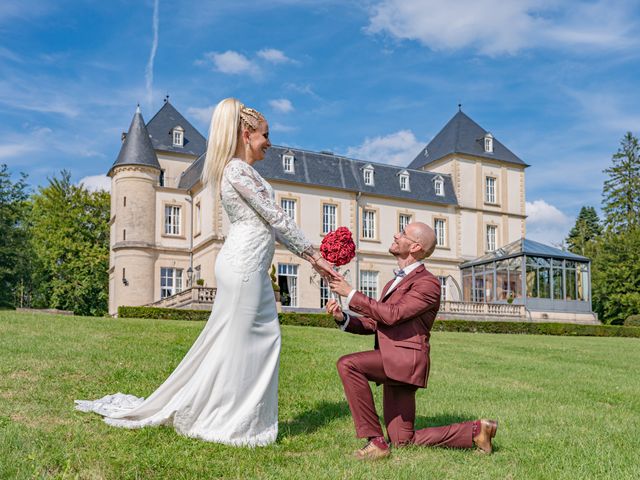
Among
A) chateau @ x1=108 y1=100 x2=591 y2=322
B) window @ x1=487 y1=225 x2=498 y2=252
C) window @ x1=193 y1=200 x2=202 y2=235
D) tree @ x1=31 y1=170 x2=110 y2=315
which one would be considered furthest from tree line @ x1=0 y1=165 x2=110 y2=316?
window @ x1=487 y1=225 x2=498 y2=252

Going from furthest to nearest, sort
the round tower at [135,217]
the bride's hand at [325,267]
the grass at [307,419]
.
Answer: the round tower at [135,217] < the bride's hand at [325,267] < the grass at [307,419]

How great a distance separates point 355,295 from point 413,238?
1.94 feet

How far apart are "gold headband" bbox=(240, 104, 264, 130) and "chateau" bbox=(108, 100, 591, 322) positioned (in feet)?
84.1

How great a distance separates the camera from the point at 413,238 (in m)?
4.49

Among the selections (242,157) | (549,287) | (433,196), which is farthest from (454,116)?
(242,157)

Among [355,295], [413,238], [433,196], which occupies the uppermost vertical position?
[433,196]

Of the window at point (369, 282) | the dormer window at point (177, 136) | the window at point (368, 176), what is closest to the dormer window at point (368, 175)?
the window at point (368, 176)

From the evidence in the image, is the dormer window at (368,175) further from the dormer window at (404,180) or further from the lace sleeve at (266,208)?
the lace sleeve at (266,208)

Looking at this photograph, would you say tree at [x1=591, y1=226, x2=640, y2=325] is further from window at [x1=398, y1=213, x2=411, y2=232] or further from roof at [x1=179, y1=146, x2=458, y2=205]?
window at [x1=398, y1=213, x2=411, y2=232]

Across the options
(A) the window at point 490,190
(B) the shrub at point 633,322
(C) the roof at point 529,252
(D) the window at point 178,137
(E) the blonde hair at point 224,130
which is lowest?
(B) the shrub at point 633,322

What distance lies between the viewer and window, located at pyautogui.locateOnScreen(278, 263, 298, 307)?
3253cm

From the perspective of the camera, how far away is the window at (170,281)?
111 ft

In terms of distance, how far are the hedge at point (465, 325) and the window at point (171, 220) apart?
11525 mm

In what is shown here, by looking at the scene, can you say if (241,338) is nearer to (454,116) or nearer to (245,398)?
(245,398)
